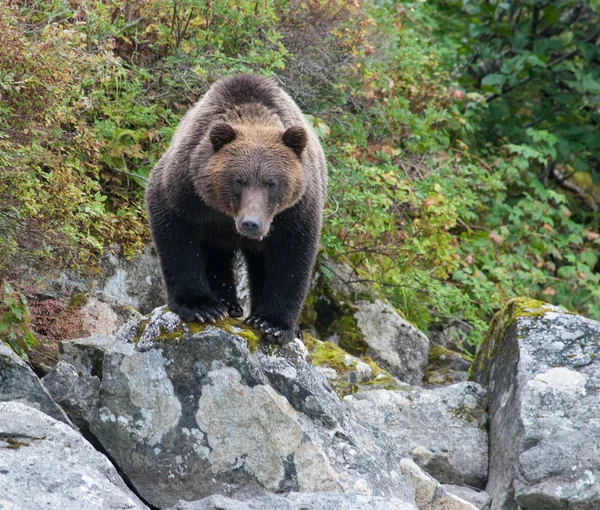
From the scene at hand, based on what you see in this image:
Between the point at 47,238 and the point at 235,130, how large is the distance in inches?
64.0

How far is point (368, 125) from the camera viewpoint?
10352 mm

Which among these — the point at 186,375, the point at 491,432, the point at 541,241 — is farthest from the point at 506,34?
the point at 186,375

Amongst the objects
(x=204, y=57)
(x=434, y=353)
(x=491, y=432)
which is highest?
(x=204, y=57)

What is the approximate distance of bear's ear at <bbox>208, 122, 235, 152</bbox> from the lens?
5324 millimetres

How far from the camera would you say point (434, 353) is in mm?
9172

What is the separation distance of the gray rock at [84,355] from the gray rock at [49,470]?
176 cm

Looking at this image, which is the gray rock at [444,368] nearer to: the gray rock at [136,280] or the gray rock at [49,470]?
the gray rock at [136,280]

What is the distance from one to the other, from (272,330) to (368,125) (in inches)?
217

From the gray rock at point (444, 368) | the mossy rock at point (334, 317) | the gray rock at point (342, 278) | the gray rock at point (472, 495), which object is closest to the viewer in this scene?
the gray rock at point (472, 495)

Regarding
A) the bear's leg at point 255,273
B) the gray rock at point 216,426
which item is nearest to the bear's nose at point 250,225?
the gray rock at point 216,426

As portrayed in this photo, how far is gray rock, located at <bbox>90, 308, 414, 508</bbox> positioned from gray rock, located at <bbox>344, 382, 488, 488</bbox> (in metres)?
1.14

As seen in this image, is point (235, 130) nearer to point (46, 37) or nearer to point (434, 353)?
point (46, 37)

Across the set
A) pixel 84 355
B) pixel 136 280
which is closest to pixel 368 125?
pixel 136 280

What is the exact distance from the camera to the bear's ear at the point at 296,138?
5447 mm
